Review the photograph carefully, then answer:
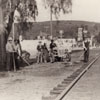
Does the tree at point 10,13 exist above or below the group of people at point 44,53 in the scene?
above

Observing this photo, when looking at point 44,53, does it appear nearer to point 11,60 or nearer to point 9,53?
point 11,60

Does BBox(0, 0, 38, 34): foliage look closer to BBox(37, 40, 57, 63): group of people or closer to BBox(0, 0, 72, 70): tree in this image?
BBox(0, 0, 72, 70): tree

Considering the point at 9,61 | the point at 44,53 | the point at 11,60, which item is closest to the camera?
the point at 9,61

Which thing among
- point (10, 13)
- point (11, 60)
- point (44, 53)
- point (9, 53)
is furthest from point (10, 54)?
point (44, 53)

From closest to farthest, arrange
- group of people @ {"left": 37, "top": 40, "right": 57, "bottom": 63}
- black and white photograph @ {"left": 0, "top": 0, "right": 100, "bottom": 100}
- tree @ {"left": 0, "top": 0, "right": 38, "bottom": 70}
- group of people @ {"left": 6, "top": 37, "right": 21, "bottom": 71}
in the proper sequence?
black and white photograph @ {"left": 0, "top": 0, "right": 100, "bottom": 100} < tree @ {"left": 0, "top": 0, "right": 38, "bottom": 70} < group of people @ {"left": 6, "top": 37, "right": 21, "bottom": 71} < group of people @ {"left": 37, "top": 40, "right": 57, "bottom": 63}

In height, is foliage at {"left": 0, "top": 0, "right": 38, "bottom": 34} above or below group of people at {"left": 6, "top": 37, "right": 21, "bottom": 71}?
above

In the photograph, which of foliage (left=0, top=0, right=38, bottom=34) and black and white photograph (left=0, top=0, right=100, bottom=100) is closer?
black and white photograph (left=0, top=0, right=100, bottom=100)

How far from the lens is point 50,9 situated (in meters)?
21.1

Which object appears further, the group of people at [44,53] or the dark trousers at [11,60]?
the group of people at [44,53]

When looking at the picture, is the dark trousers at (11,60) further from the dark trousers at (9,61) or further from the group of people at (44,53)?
the group of people at (44,53)

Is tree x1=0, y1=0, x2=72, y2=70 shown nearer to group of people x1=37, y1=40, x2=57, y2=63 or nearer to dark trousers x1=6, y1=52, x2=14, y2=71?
dark trousers x1=6, y1=52, x2=14, y2=71

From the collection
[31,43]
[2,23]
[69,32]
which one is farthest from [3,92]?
[69,32]

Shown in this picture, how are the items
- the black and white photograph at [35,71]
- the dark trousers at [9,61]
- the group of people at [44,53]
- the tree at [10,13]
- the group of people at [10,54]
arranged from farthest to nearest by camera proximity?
1. the group of people at [44,53]
2. the dark trousers at [9,61]
3. the group of people at [10,54]
4. the tree at [10,13]
5. the black and white photograph at [35,71]

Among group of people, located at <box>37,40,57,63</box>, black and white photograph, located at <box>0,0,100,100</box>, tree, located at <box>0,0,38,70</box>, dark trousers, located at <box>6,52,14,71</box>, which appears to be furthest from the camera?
group of people, located at <box>37,40,57,63</box>
